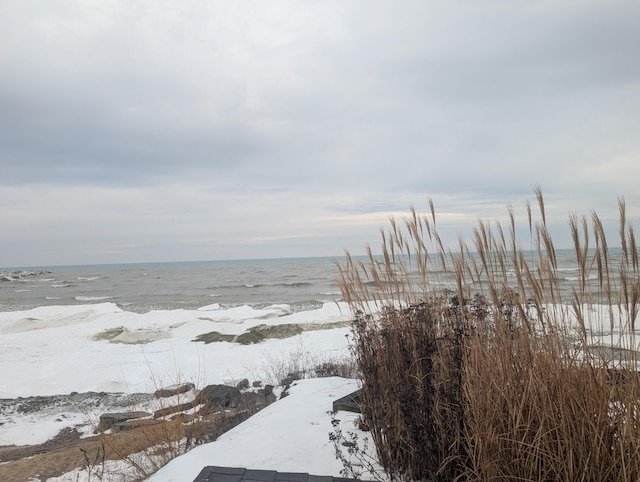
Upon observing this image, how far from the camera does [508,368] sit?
220 centimetres

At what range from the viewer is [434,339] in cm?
308

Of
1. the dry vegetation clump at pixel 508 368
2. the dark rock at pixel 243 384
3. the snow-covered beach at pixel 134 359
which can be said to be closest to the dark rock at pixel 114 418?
the snow-covered beach at pixel 134 359

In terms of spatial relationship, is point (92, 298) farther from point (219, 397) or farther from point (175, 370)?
point (219, 397)

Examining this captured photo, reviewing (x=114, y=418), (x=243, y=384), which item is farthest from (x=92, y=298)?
(x=114, y=418)

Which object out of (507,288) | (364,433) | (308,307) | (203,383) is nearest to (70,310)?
(308,307)

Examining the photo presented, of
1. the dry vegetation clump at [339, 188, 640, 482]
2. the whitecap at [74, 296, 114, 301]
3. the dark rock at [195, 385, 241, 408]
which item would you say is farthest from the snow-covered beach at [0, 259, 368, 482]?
the whitecap at [74, 296, 114, 301]

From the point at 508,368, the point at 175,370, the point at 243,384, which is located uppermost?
the point at 508,368

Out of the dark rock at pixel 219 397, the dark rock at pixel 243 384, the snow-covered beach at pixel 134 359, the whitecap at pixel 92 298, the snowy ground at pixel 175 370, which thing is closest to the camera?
the snowy ground at pixel 175 370

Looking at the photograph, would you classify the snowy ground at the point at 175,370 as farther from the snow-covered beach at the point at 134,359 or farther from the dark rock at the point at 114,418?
the dark rock at the point at 114,418

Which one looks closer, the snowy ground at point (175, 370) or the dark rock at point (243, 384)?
the snowy ground at point (175, 370)

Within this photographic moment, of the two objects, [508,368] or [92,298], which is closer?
[508,368]

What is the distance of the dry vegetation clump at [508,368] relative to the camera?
2.04m

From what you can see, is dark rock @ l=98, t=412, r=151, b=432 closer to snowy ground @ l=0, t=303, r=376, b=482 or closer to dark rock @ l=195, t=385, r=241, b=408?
snowy ground @ l=0, t=303, r=376, b=482

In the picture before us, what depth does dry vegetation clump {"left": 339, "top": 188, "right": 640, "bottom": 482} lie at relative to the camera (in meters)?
2.04
